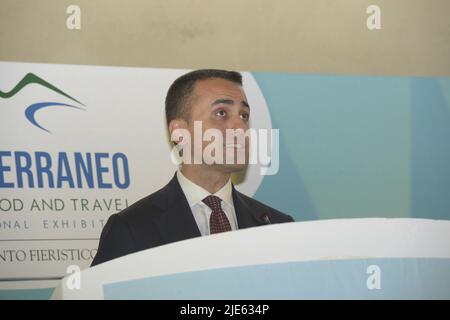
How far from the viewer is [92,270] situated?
2.99m

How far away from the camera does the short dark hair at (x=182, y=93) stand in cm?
306

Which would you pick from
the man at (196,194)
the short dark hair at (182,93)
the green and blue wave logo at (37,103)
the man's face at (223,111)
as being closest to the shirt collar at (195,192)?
the man at (196,194)

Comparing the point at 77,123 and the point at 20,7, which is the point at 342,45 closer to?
the point at 77,123

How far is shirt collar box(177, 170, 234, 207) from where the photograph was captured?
10.1 ft

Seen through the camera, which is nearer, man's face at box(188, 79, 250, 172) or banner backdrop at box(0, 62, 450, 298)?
banner backdrop at box(0, 62, 450, 298)

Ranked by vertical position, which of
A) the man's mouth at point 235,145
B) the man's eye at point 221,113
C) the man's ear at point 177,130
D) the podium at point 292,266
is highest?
the man's eye at point 221,113

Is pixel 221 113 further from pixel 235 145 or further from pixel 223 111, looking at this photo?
pixel 235 145

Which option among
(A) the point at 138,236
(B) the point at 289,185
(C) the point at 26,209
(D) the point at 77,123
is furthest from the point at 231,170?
(C) the point at 26,209

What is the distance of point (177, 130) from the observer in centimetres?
306

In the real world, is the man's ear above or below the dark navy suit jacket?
above

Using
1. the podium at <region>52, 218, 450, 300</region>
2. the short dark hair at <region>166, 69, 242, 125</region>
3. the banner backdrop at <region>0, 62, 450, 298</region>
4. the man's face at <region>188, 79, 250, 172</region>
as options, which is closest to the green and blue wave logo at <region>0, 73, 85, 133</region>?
the banner backdrop at <region>0, 62, 450, 298</region>

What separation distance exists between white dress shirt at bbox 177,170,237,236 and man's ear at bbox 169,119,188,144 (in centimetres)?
17

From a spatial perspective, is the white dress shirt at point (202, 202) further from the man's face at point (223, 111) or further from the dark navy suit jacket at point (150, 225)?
the man's face at point (223, 111)

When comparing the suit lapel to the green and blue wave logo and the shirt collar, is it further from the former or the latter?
the green and blue wave logo
